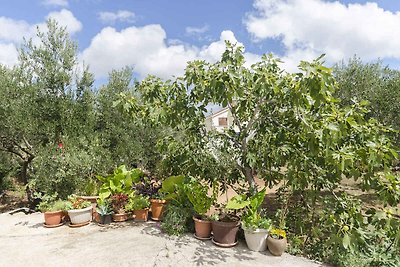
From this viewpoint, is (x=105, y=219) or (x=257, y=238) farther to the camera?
(x=105, y=219)

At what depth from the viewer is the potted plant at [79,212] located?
6152 mm

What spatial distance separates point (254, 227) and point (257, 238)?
22 centimetres

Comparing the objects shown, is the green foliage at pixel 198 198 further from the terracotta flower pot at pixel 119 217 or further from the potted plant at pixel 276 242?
the terracotta flower pot at pixel 119 217

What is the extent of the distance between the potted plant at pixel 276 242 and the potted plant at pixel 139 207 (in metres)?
3.00

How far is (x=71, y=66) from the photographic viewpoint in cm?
839

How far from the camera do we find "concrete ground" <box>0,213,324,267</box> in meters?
4.45

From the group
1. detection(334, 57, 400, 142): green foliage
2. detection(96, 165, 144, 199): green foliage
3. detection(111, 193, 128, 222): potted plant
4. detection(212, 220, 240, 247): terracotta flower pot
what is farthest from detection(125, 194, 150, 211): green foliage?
detection(334, 57, 400, 142): green foliage

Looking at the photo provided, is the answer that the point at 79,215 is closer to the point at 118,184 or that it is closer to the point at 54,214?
the point at 54,214

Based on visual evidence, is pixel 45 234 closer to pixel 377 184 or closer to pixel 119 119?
pixel 119 119

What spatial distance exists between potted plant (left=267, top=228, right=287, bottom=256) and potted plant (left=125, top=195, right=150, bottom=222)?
300cm

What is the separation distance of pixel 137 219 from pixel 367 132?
5.16 m

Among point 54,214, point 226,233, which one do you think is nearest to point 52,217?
point 54,214

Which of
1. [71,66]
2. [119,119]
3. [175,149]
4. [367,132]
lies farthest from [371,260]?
[71,66]

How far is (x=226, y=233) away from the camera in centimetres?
497
